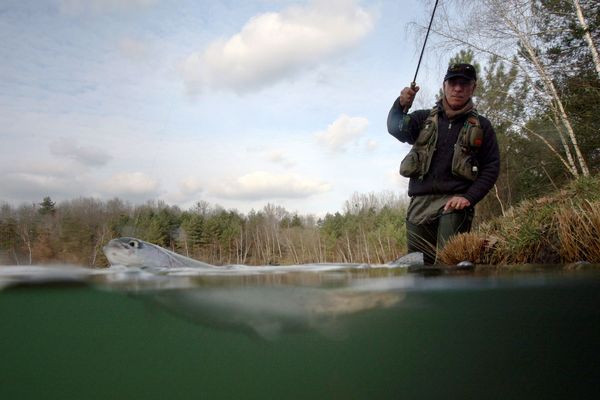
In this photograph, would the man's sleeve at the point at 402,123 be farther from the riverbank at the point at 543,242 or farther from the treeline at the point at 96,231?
the treeline at the point at 96,231

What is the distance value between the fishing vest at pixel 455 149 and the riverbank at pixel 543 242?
2.24 feet

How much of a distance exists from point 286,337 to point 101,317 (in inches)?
59.5

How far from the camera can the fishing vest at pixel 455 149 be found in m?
4.17

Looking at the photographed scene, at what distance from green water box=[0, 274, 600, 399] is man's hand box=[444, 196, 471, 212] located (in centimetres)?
96

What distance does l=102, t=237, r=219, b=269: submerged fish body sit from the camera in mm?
3520

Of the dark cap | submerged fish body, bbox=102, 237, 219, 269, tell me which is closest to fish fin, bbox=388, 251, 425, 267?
the dark cap

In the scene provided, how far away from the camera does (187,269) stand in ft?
12.1

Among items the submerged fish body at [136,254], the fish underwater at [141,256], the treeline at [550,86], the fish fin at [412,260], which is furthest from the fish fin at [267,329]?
the treeline at [550,86]

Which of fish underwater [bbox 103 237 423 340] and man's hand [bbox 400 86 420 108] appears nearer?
fish underwater [bbox 103 237 423 340]

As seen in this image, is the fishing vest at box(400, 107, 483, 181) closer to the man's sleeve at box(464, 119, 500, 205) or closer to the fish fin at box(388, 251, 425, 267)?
the man's sleeve at box(464, 119, 500, 205)

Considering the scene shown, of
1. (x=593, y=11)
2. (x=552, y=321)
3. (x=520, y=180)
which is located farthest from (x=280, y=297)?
(x=520, y=180)

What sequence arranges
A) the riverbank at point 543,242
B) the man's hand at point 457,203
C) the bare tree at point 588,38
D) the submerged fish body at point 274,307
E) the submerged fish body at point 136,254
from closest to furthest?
the submerged fish body at point 274,307 < the submerged fish body at point 136,254 < the riverbank at point 543,242 < the man's hand at point 457,203 < the bare tree at point 588,38

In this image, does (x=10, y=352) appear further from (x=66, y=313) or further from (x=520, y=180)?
(x=520, y=180)

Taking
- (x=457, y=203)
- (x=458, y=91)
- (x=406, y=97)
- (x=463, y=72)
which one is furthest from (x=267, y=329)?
(x=463, y=72)
